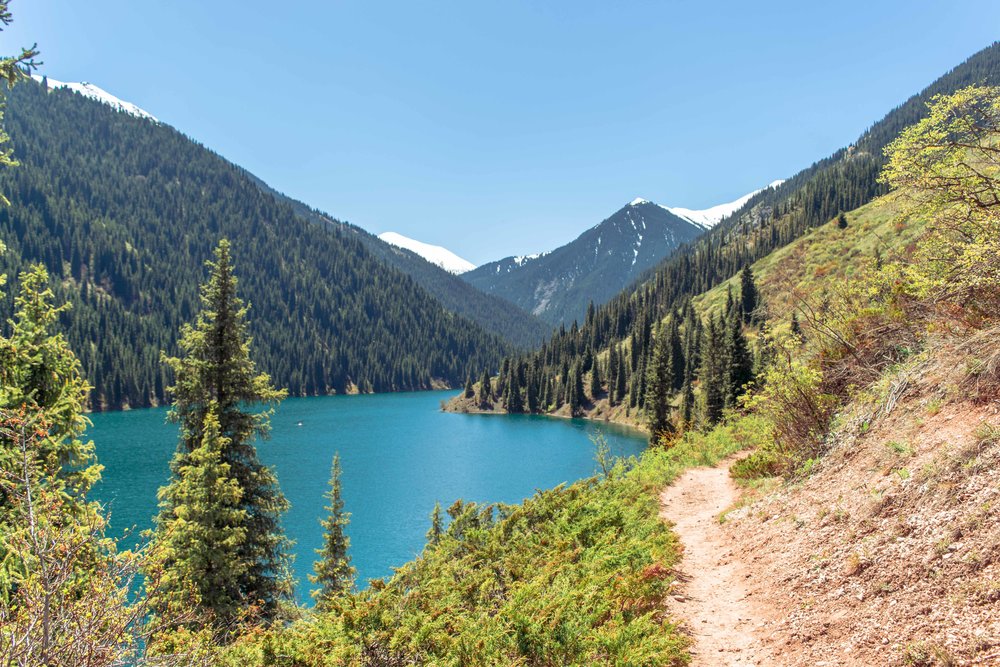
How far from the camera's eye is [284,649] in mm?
10430

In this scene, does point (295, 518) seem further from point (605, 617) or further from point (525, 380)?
point (525, 380)

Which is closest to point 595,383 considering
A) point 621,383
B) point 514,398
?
point 621,383

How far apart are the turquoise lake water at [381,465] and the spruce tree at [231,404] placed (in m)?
15.1

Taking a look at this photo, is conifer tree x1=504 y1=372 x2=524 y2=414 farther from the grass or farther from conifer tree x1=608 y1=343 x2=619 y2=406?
the grass

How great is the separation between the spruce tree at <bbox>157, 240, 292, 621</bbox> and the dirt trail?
12932 mm

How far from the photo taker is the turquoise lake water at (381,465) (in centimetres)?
4269

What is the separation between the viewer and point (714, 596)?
925 centimetres

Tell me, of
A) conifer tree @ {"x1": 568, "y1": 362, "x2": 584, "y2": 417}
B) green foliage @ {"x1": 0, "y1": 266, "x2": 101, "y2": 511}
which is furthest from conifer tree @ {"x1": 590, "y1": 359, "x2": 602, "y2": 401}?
green foliage @ {"x1": 0, "y1": 266, "x2": 101, "y2": 511}

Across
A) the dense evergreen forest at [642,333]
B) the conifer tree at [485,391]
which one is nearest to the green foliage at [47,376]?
the dense evergreen forest at [642,333]

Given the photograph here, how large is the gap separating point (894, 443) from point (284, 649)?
12.1 metres

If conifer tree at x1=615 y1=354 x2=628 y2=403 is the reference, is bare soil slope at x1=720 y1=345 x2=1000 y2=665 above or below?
above

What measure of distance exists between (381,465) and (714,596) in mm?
65428

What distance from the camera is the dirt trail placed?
735 cm

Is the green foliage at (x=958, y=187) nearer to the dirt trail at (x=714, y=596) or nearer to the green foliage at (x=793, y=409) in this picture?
the green foliage at (x=793, y=409)
